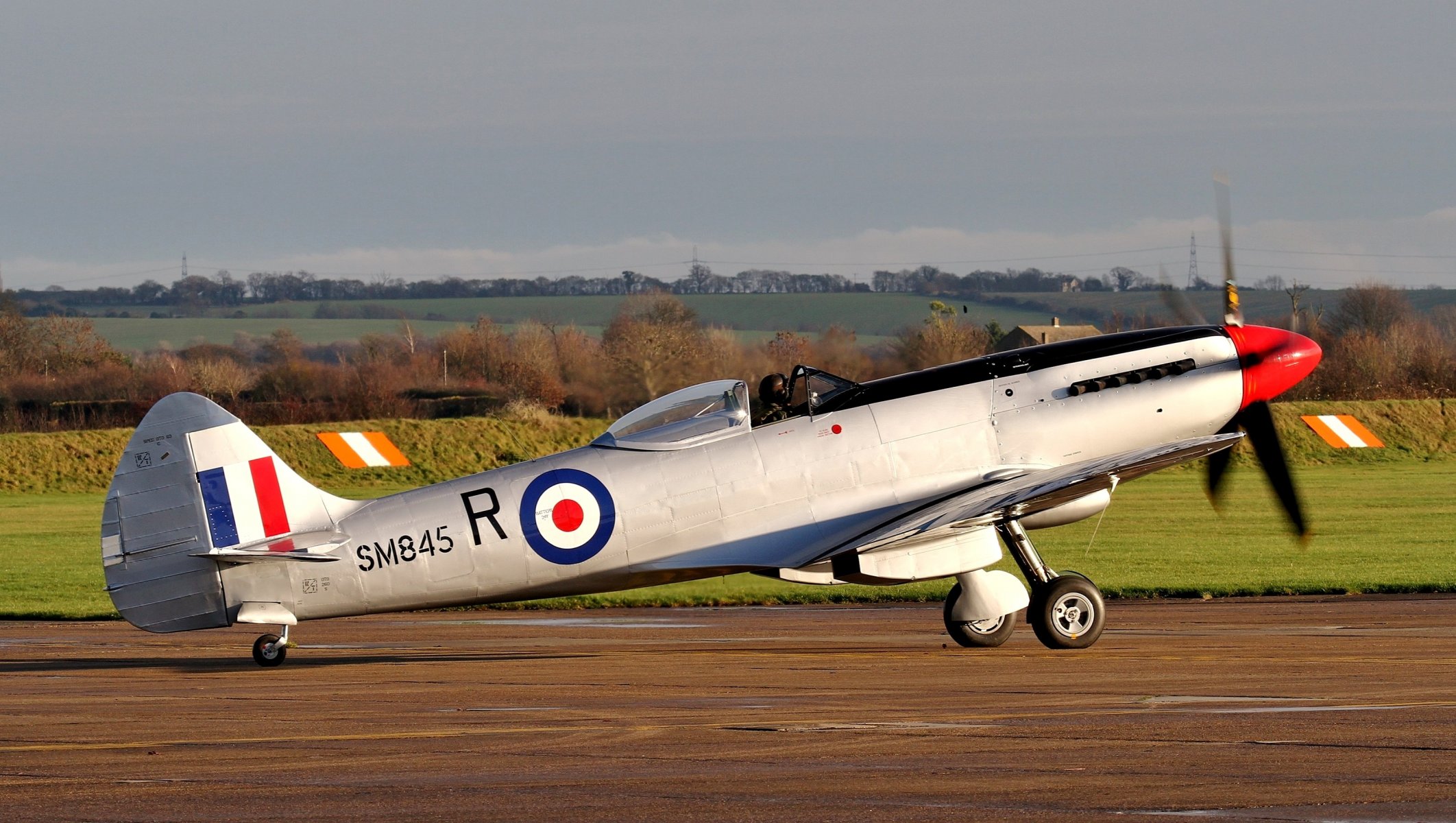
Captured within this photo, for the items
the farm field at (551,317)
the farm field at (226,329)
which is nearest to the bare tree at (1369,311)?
the farm field at (551,317)

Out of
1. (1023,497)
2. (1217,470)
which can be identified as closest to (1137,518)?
(1217,470)

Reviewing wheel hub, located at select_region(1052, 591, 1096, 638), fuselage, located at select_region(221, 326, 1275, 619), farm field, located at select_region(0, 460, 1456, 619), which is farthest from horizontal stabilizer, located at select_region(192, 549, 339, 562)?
farm field, located at select_region(0, 460, 1456, 619)

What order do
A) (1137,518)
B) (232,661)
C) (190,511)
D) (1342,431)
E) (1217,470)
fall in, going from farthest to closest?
(1342,431)
(1137,518)
(1217,470)
(232,661)
(190,511)

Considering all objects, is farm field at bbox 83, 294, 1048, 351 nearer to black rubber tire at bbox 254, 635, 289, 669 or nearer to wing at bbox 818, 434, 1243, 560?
wing at bbox 818, 434, 1243, 560

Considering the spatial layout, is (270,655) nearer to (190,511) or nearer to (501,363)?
(190,511)

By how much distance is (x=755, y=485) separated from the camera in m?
13.6

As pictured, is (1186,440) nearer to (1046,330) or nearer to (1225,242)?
(1225,242)

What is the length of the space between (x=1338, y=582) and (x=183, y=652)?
1378 centimetres

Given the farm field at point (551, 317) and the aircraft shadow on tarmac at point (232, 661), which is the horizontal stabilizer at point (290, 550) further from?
the farm field at point (551, 317)

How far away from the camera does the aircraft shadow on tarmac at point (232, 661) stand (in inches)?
551

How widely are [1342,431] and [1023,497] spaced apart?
140 feet

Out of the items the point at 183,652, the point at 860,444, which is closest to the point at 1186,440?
the point at 860,444

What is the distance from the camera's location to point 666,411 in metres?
13.8

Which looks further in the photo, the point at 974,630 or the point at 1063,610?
the point at 974,630
